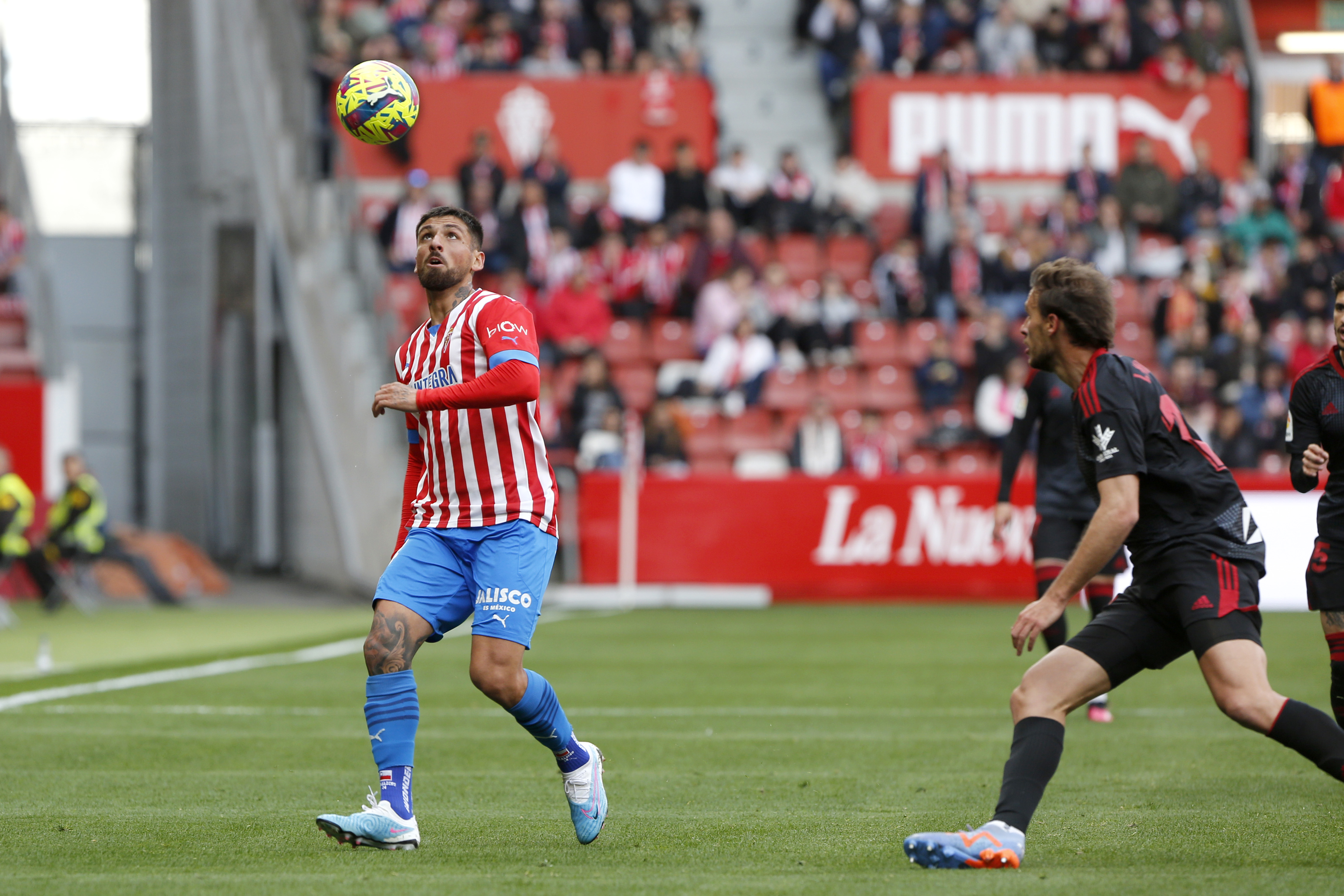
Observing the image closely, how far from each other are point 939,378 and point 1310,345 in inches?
199

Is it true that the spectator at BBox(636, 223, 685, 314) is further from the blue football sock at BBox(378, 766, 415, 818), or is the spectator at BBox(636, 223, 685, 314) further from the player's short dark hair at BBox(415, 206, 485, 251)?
the blue football sock at BBox(378, 766, 415, 818)

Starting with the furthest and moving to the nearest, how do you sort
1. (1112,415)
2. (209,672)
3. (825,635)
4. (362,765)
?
(825,635) < (209,672) < (362,765) < (1112,415)

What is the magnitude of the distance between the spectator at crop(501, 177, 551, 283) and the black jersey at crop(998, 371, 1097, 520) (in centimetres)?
1206

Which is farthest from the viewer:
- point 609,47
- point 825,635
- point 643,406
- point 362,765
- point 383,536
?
point 609,47

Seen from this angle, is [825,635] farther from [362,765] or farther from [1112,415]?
[1112,415]

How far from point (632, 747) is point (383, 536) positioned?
10727 millimetres

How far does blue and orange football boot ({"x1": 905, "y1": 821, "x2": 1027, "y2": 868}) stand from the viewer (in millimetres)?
5125

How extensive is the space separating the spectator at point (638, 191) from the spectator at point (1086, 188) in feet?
19.2

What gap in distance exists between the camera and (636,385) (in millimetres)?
21047

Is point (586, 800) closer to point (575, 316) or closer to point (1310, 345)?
point (575, 316)

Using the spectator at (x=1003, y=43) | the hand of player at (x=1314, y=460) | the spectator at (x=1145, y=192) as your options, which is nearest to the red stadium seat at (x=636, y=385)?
the spectator at (x=1145, y=192)

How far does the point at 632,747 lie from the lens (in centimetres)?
841

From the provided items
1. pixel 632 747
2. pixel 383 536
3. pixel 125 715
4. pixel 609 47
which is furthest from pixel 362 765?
pixel 609 47

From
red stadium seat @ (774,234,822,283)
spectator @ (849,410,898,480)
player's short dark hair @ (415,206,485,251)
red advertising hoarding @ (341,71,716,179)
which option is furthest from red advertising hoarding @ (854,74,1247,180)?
player's short dark hair @ (415,206,485,251)
